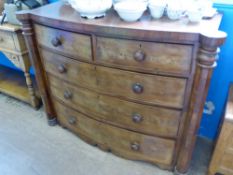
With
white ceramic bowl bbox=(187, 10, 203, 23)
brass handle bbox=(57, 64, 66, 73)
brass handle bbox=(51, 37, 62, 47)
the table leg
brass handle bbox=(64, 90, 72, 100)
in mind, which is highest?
white ceramic bowl bbox=(187, 10, 203, 23)

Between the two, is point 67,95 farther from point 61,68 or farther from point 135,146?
point 135,146

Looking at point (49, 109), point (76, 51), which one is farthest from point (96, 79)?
point (49, 109)

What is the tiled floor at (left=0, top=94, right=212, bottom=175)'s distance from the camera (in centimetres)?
137

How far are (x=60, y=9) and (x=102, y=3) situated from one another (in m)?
0.37

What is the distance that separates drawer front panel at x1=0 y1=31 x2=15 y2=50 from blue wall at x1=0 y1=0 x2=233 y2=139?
1.45 m

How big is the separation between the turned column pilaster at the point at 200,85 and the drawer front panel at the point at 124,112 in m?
0.07

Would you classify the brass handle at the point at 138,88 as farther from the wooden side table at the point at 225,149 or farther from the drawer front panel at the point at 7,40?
the drawer front panel at the point at 7,40

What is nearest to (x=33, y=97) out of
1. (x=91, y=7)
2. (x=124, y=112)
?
(x=124, y=112)

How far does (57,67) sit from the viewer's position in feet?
4.25

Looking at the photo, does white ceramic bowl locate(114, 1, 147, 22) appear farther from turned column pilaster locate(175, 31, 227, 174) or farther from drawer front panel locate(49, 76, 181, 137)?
Result: drawer front panel locate(49, 76, 181, 137)

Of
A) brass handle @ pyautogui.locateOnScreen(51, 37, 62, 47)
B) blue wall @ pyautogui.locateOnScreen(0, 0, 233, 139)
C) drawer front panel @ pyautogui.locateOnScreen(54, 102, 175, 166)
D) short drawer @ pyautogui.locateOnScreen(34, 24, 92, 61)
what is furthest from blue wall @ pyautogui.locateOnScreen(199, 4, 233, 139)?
brass handle @ pyautogui.locateOnScreen(51, 37, 62, 47)

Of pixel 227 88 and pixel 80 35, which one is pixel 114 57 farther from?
pixel 227 88

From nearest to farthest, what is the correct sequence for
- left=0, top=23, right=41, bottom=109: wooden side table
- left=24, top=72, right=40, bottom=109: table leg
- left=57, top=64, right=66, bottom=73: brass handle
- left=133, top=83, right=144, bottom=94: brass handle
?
left=133, top=83, right=144, bottom=94: brass handle, left=57, top=64, right=66, bottom=73: brass handle, left=0, top=23, right=41, bottom=109: wooden side table, left=24, top=72, right=40, bottom=109: table leg

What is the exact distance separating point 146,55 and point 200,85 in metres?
0.27
